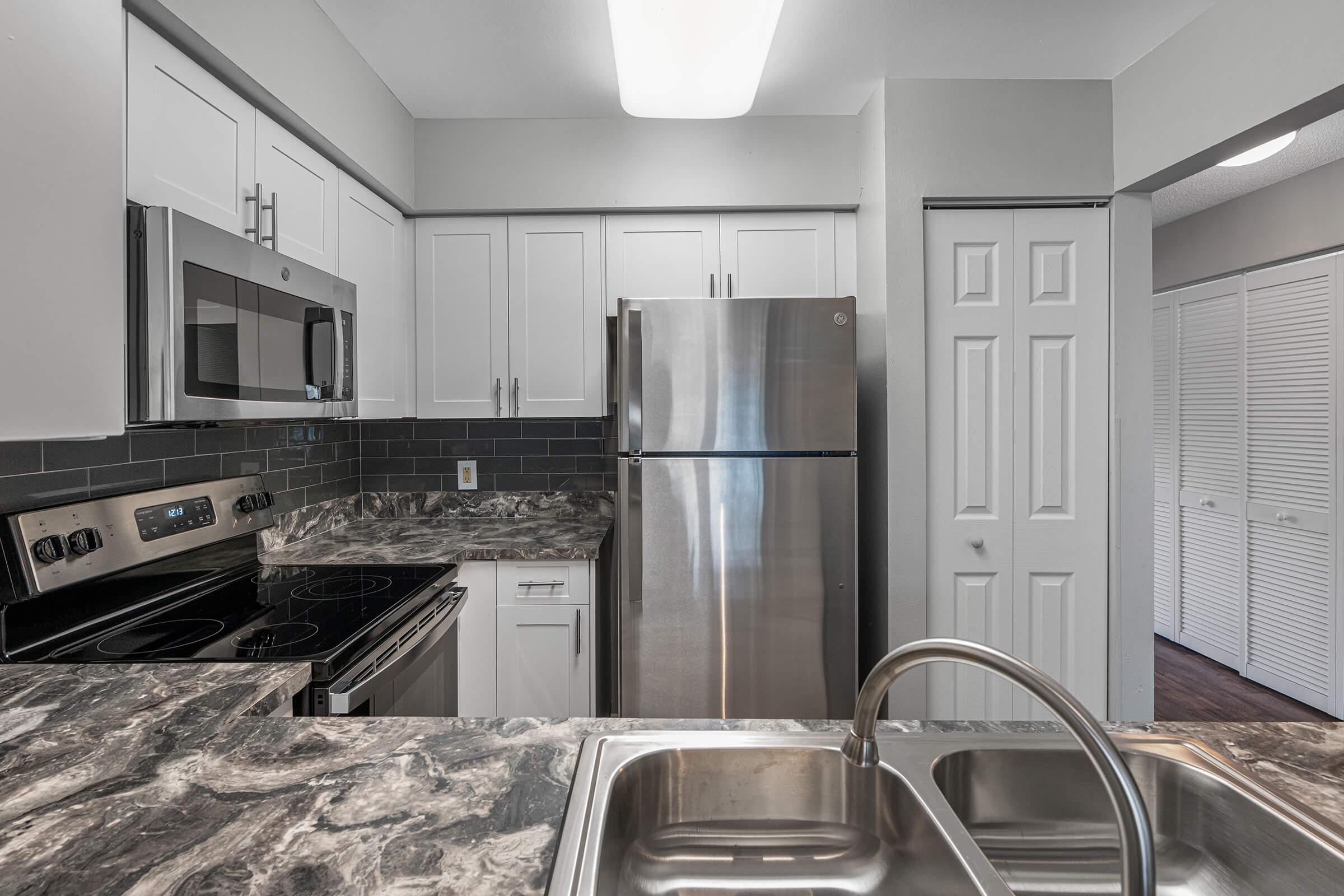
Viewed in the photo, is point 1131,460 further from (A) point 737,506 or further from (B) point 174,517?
(B) point 174,517

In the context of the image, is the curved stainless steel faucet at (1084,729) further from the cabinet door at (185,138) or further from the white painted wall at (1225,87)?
the white painted wall at (1225,87)

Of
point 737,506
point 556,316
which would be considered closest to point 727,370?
point 737,506

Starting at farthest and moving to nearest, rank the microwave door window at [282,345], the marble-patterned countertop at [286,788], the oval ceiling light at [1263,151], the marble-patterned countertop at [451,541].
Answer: the marble-patterned countertop at [451,541] < the oval ceiling light at [1263,151] < the microwave door window at [282,345] < the marble-patterned countertop at [286,788]

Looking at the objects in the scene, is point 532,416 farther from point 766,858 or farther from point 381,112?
point 766,858

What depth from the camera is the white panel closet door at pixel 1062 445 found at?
223 centimetres

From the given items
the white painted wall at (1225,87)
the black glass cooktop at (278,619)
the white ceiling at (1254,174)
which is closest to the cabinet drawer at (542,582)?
the black glass cooktop at (278,619)

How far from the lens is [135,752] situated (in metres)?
0.82

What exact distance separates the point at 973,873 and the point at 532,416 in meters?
2.21

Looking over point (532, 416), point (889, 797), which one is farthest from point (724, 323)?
point (889, 797)

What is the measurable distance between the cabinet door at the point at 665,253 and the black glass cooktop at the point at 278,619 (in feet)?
4.27

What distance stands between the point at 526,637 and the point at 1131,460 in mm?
2124

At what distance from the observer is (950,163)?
2213 millimetres

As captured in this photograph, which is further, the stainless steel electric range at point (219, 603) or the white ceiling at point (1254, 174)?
the white ceiling at point (1254, 174)

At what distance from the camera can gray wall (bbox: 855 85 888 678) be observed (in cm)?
225
